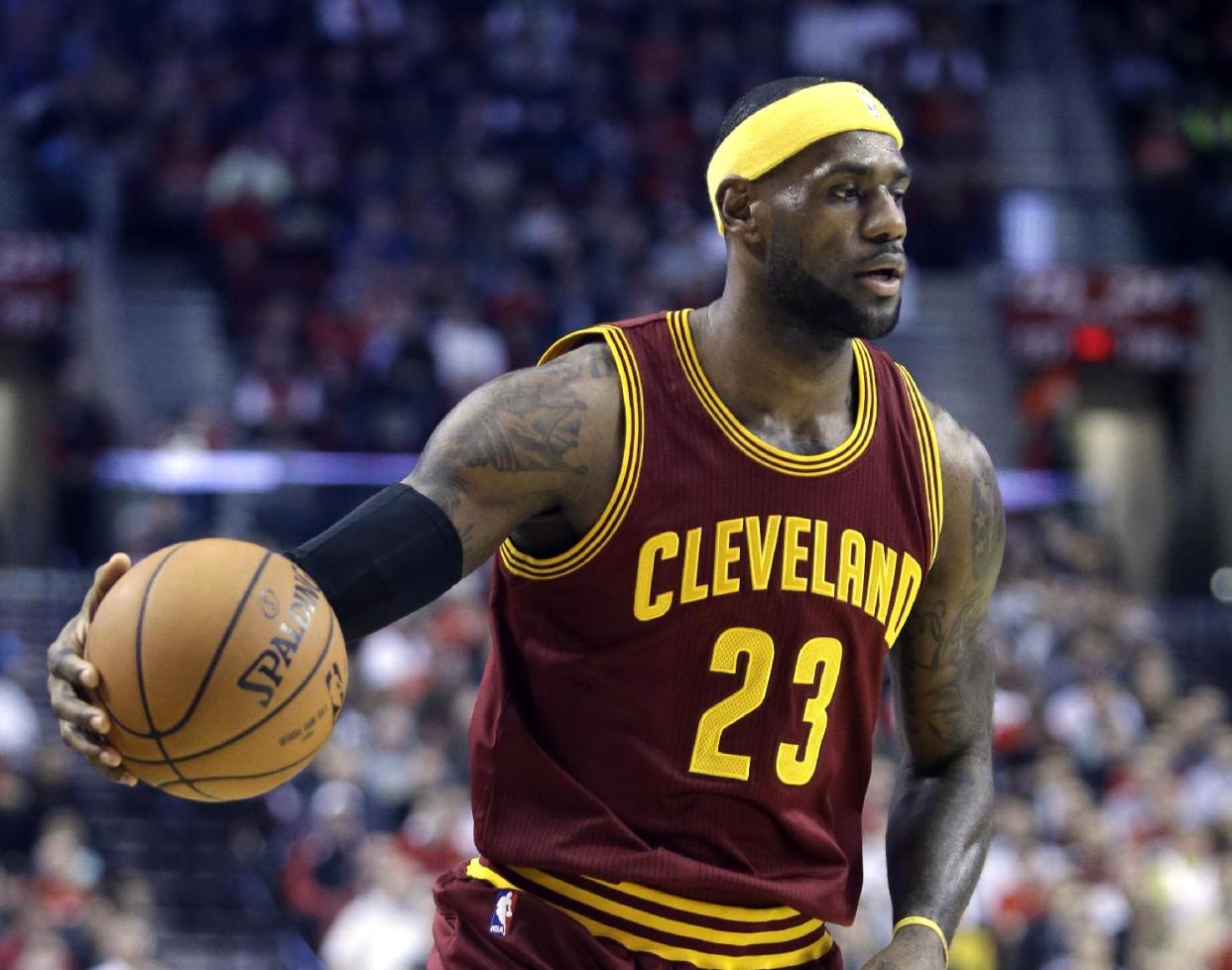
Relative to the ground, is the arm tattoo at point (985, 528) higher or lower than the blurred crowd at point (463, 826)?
higher

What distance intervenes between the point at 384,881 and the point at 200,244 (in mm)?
8398

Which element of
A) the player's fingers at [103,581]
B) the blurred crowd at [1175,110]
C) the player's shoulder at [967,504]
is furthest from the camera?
the blurred crowd at [1175,110]

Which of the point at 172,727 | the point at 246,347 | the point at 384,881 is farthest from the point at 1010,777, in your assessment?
the point at 172,727

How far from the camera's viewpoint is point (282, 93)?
707 inches

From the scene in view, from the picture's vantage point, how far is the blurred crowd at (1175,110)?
18.5 meters

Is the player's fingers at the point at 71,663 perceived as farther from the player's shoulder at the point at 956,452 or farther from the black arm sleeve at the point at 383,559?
the player's shoulder at the point at 956,452

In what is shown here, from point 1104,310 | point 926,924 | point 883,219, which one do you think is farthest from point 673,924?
point 1104,310

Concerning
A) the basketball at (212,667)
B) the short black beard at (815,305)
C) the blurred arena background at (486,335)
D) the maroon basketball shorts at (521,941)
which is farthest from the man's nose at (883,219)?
the blurred arena background at (486,335)

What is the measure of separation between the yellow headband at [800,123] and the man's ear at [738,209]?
0.02 meters

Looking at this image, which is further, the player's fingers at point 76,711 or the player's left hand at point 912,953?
the player's left hand at point 912,953

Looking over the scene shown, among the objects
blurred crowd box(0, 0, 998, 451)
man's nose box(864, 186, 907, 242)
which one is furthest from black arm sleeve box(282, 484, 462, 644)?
blurred crowd box(0, 0, 998, 451)

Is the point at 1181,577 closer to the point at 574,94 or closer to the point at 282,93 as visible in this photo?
the point at 574,94

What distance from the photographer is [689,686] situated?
3750 mm

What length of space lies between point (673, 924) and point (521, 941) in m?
0.29
